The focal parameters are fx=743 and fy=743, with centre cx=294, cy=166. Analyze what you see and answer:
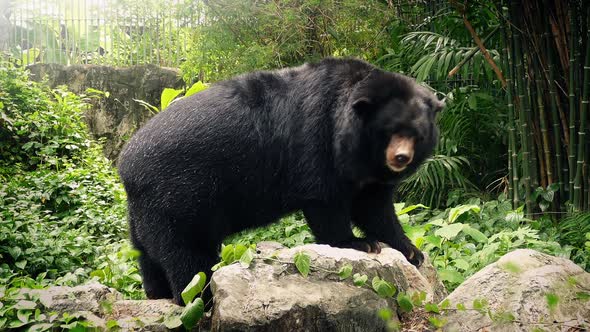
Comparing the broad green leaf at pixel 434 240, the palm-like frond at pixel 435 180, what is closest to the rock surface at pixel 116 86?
the palm-like frond at pixel 435 180

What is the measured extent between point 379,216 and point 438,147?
10.5 feet

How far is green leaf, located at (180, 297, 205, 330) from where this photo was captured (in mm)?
3305

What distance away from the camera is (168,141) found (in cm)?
412

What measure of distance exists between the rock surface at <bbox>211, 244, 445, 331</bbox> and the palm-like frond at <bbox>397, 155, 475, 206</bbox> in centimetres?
329

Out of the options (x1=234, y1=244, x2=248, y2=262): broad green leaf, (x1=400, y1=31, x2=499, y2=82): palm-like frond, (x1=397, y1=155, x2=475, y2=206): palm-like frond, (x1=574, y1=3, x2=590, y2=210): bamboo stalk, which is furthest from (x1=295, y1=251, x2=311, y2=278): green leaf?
(x1=400, y1=31, x2=499, y2=82): palm-like frond

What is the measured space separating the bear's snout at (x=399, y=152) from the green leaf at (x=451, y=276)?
81 cm

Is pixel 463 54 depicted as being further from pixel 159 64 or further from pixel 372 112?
pixel 159 64

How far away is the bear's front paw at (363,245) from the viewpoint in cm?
399

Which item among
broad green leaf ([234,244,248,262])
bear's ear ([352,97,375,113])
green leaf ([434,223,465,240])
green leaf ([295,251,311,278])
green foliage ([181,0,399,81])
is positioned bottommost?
green leaf ([434,223,465,240])

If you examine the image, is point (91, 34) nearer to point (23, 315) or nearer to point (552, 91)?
point (552, 91)

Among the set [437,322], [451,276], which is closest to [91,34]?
[451,276]

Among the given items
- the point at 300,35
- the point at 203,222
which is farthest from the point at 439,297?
the point at 300,35

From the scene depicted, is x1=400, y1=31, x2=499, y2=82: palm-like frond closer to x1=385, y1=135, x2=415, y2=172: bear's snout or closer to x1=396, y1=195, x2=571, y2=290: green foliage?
x1=396, y1=195, x2=571, y2=290: green foliage

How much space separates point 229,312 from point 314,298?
0.38 m
